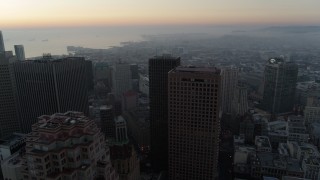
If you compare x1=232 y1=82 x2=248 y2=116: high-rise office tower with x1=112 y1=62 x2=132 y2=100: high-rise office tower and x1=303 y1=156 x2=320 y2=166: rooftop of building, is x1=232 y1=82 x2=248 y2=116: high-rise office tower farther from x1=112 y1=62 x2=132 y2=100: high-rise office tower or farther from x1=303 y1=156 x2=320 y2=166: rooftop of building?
x1=112 y1=62 x2=132 y2=100: high-rise office tower

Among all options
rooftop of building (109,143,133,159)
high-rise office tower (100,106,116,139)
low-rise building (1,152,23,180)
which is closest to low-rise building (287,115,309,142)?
high-rise office tower (100,106,116,139)

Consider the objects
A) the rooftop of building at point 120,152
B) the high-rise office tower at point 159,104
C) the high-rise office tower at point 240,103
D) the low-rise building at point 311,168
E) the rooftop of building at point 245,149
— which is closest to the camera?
the rooftop of building at point 120,152

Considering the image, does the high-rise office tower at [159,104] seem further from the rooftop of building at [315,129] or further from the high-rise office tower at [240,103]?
the rooftop of building at [315,129]

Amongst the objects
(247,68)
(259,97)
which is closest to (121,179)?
(259,97)

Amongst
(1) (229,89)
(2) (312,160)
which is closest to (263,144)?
(2) (312,160)

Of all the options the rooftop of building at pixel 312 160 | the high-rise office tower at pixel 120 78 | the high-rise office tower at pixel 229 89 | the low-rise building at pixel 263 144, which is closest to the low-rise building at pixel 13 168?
the rooftop of building at pixel 312 160
